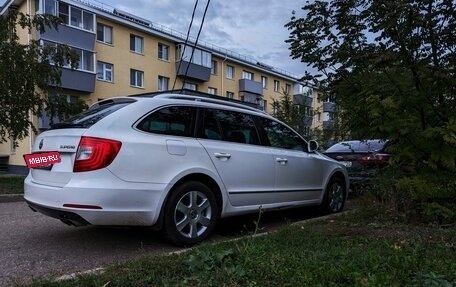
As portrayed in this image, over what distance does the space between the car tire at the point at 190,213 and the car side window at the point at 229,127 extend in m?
0.73

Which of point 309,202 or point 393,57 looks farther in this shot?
point 309,202

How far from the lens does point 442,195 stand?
536 cm

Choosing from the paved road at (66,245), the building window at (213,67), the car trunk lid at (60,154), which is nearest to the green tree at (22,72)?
the paved road at (66,245)

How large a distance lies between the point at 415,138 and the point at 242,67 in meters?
37.5

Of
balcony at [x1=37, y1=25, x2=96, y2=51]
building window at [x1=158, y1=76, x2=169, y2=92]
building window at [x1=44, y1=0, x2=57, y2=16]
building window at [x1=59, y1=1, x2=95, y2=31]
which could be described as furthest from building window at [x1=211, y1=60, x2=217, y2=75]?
building window at [x1=44, y1=0, x2=57, y2=16]

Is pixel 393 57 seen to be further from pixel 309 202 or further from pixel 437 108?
pixel 309 202

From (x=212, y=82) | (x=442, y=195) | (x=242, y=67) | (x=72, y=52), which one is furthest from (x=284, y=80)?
(x=442, y=195)

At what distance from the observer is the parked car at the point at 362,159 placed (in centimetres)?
741

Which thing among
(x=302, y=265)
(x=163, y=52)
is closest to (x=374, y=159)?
(x=302, y=265)

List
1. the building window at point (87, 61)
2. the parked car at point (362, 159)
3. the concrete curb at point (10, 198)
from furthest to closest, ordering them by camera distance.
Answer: the building window at point (87, 61)
the concrete curb at point (10, 198)
the parked car at point (362, 159)

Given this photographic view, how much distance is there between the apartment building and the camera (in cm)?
2611

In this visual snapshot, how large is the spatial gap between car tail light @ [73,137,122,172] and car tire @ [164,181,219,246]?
816 mm

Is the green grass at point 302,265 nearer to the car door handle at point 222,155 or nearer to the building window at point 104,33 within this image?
the car door handle at point 222,155

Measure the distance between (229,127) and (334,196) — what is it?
2.73 meters
